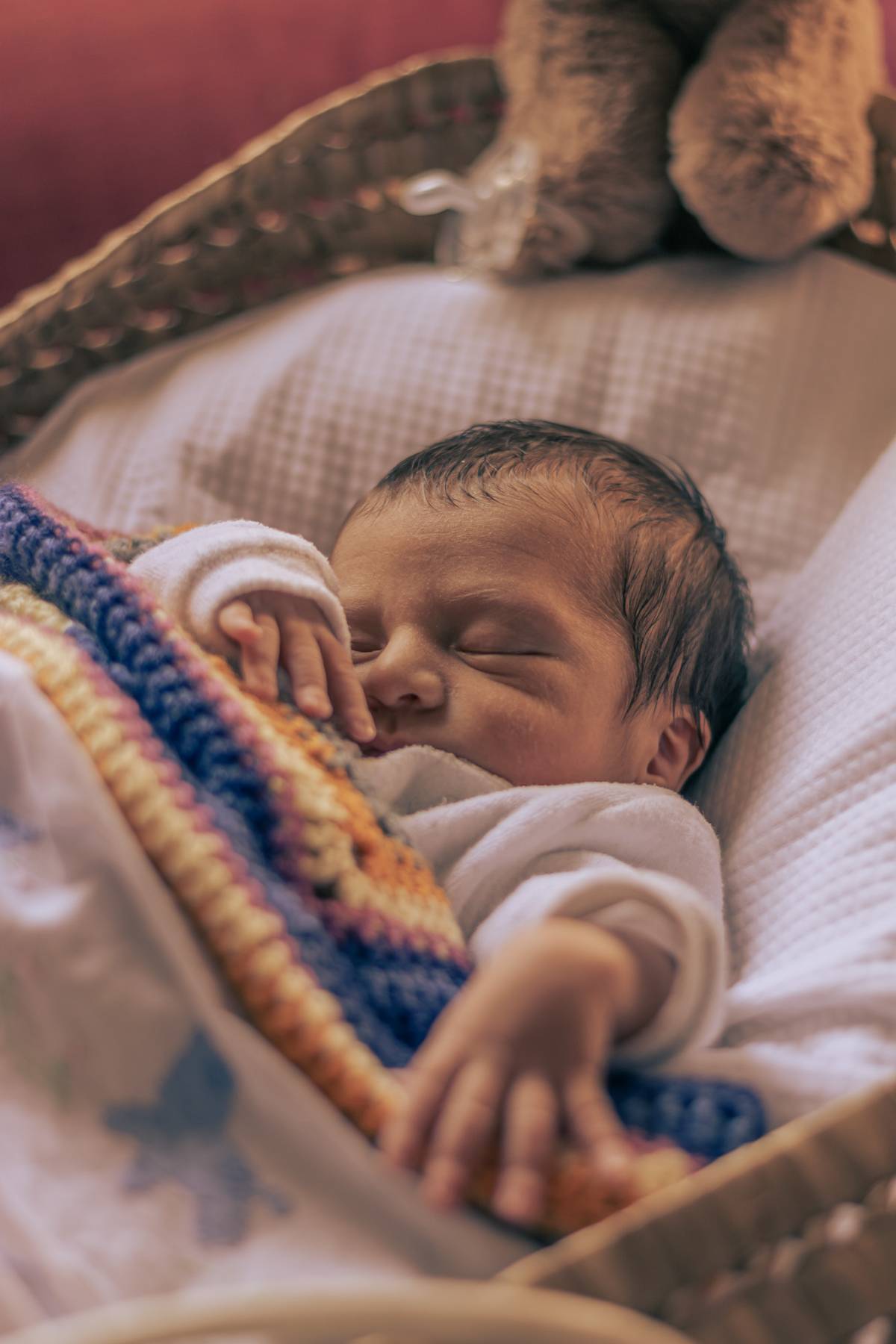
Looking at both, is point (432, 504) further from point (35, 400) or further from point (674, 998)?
point (35, 400)

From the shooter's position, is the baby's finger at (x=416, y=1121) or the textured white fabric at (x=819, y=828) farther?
the textured white fabric at (x=819, y=828)

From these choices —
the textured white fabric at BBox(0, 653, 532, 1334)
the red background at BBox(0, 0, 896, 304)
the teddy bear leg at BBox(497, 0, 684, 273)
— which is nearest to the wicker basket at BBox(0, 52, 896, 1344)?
the teddy bear leg at BBox(497, 0, 684, 273)

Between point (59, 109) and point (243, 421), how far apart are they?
0.53 meters

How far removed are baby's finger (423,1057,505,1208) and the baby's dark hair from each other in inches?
15.6

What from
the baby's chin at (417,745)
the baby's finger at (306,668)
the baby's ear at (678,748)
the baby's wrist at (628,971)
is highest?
the baby's finger at (306,668)

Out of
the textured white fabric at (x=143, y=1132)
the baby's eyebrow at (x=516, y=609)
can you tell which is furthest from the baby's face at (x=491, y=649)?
the textured white fabric at (x=143, y=1132)

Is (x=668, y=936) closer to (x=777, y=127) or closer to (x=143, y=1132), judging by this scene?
(x=143, y=1132)

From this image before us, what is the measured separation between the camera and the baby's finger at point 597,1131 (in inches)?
17.6

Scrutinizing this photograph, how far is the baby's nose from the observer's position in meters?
0.76

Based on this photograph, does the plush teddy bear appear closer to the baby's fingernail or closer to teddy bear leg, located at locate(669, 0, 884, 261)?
teddy bear leg, located at locate(669, 0, 884, 261)

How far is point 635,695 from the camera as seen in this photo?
0.83m

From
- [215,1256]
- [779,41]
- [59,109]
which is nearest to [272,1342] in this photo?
[215,1256]

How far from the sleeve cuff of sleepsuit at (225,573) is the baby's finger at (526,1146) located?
330 mm

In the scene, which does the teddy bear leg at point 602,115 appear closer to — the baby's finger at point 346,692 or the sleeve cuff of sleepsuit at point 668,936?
Result: the baby's finger at point 346,692
